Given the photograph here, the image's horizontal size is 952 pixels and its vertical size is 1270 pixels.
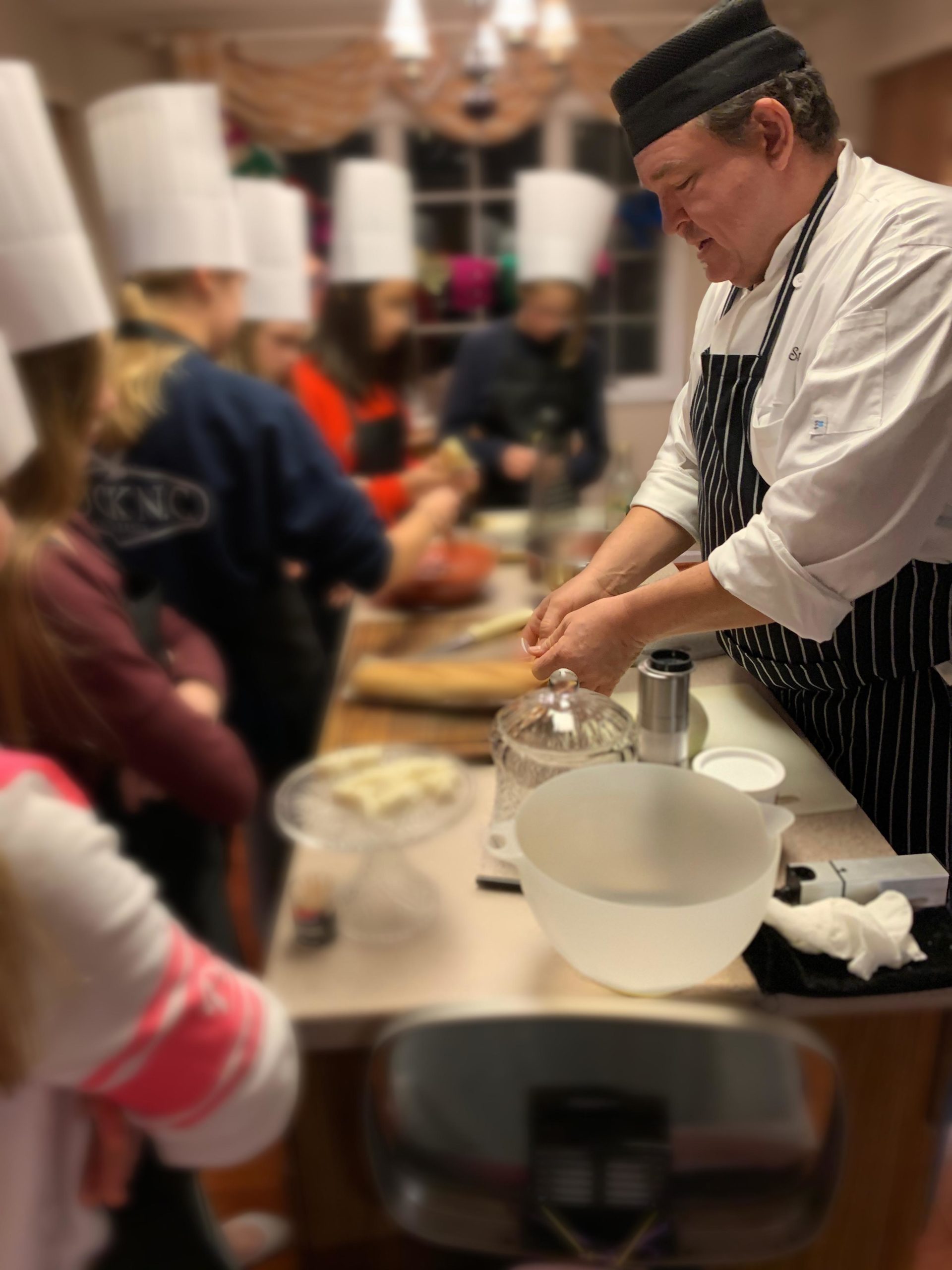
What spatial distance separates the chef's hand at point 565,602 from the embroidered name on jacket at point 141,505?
31 cm

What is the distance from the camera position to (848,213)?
0.69 ft

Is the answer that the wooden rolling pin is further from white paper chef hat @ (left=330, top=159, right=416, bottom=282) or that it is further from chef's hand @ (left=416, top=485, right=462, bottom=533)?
white paper chef hat @ (left=330, top=159, right=416, bottom=282)

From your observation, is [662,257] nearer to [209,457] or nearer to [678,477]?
[678,477]

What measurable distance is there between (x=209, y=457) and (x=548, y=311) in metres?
0.51

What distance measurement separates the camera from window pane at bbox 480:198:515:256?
0.78 metres

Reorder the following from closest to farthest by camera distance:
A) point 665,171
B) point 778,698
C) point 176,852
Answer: point 665,171 → point 778,698 → point 176,852

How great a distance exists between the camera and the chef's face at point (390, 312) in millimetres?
897

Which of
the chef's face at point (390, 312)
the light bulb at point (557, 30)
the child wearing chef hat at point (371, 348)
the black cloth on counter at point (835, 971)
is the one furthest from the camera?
the chef's face at point (390, 312)

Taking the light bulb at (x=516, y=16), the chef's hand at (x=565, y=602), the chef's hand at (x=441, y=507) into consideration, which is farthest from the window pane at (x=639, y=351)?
the light bulb at (x=516, y=16)

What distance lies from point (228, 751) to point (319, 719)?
15 cm

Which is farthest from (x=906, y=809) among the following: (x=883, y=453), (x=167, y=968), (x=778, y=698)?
(x=167, y=968)

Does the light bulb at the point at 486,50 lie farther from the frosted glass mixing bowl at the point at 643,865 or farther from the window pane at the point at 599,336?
the frosted glass mixing bowl at the point at 643,865

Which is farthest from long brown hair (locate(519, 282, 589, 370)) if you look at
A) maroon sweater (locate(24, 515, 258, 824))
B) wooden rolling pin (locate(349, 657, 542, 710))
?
maroon sweater (locate(24, 515, 258, 824))

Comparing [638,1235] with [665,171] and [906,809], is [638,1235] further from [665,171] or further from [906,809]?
[665,171]
